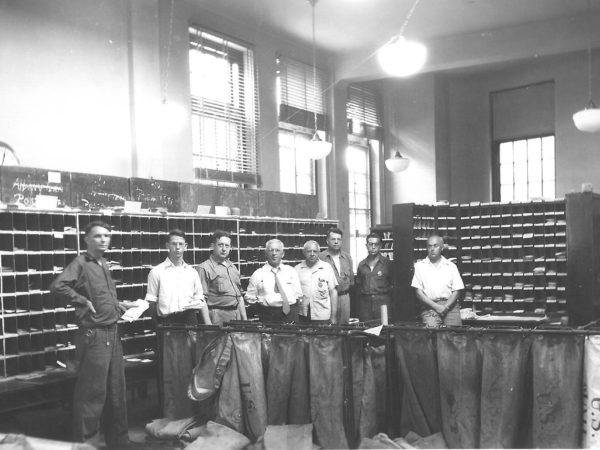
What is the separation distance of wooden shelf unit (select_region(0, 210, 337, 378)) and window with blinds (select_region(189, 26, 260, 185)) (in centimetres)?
216

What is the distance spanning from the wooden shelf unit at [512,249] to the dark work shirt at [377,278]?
1051 millimetres

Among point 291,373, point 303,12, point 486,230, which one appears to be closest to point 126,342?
point 291,373

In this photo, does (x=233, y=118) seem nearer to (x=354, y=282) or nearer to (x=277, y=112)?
(x=277, y=112)

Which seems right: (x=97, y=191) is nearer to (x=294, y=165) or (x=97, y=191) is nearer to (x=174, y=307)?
(x=174, y=307)

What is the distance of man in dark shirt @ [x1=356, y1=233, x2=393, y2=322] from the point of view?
24.6 feet

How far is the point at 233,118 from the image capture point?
390 inches

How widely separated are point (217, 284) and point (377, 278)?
2.13 metres

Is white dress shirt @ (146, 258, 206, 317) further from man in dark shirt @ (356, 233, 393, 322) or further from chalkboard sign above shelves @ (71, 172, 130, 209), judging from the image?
man in dark shirt @ (356, 233, 393, 322)

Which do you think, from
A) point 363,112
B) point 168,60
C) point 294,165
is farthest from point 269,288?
point 363,112

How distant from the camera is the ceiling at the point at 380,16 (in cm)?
966

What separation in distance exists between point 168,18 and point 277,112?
2.63 metres

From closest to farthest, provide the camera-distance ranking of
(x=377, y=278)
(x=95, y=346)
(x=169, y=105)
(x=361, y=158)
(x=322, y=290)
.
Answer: (x=95, y=346)
(x=322, y=290)
(x=377, y=278)
(x=169, y=105)
(x=361, y=158)

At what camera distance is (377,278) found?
24.6 feet

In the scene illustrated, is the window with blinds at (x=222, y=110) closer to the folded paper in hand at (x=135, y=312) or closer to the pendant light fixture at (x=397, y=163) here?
the pendant light fixture at (x=397, y=163)
